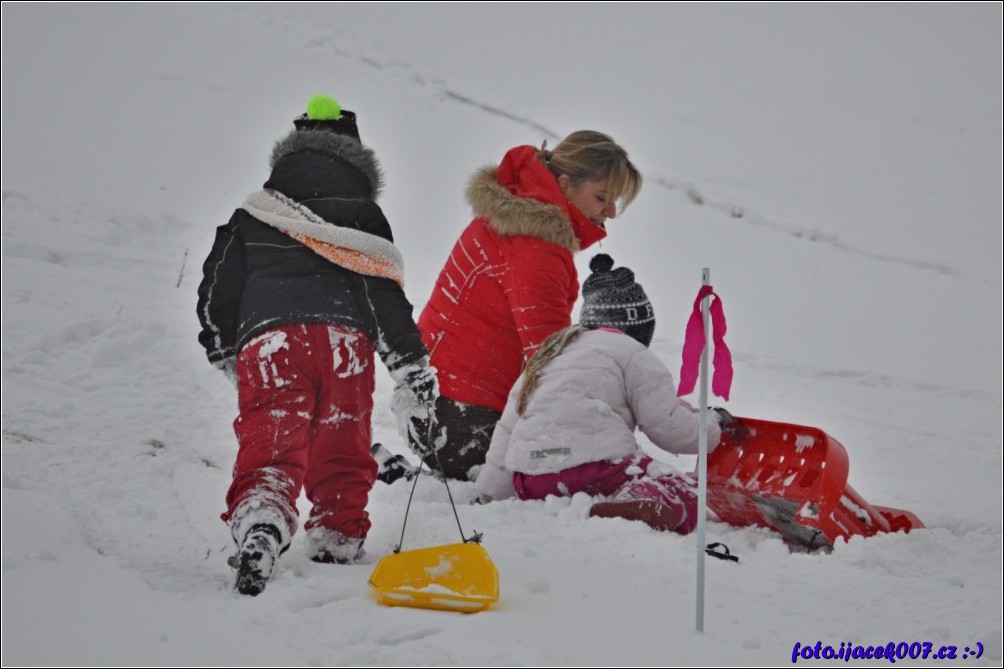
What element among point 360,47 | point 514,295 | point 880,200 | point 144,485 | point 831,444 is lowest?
point 144,485

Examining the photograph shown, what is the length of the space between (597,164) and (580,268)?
12.2ft

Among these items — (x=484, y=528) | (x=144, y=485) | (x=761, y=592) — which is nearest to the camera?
(x=761, y=592)

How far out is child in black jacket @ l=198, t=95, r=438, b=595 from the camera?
3100 millimetres

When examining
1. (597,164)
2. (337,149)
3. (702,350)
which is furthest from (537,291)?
(702,350)

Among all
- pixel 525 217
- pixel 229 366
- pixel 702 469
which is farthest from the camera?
pixel 525 217

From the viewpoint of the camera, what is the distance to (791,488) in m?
3.79

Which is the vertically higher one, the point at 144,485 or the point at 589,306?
the point at 589,306

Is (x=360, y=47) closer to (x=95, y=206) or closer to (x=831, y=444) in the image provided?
(x=95, y=206)

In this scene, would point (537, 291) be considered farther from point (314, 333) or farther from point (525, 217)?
point (314, 333)

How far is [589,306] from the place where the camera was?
4.17 m

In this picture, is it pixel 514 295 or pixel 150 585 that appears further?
pixel 514 295

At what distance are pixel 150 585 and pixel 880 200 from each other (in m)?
10.3

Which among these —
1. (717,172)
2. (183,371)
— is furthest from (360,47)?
(183,371)

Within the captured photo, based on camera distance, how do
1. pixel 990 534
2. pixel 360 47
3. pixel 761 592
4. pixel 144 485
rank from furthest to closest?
1. pixel 360 47
2. pixel 990 534
3. pixel 144 485
4. pixel 761 592
